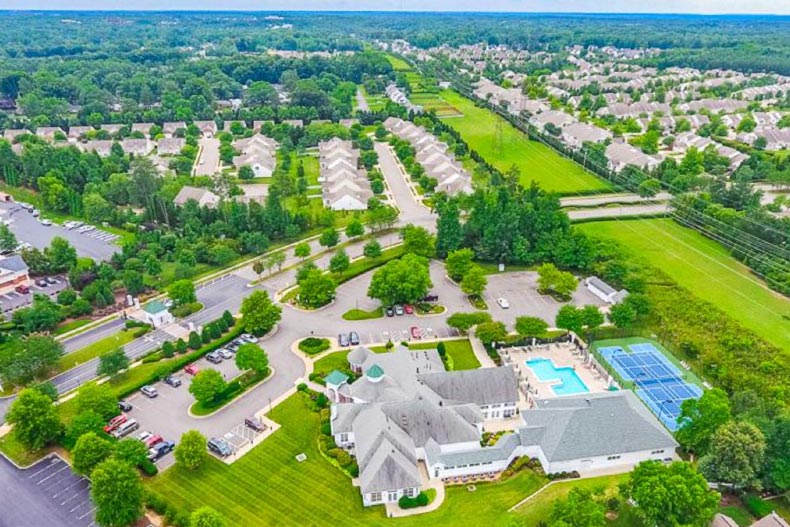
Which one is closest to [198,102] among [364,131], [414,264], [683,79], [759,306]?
[364,131]

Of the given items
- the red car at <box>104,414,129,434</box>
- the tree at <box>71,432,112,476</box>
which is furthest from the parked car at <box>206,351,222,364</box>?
the tree at <box>71,432,112,476</box>

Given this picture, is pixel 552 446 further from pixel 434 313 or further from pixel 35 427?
pixel 35 427

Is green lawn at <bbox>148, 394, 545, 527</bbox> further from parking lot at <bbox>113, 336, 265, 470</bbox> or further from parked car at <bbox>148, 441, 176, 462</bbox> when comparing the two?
parking lot at <bbox>113, 336, 265, 470</bbox>

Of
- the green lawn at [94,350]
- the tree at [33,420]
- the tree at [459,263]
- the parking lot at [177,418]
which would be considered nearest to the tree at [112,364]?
the parking lot at [177,418]

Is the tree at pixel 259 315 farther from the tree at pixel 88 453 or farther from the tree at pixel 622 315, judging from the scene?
the tree at pixel 622 315

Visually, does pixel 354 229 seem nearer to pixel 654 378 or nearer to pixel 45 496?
pixel 654 378

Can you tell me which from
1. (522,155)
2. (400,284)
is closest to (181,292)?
(400,284)
